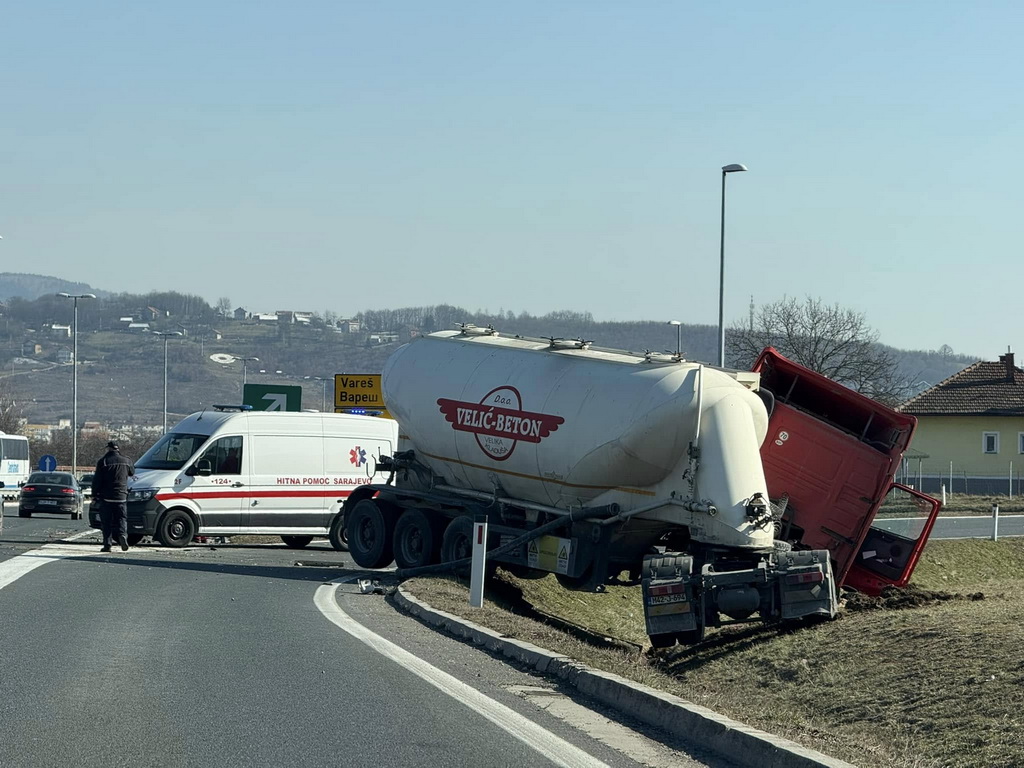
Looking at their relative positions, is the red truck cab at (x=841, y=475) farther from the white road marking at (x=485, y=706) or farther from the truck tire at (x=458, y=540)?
the white road marking at (x=485, y=706)

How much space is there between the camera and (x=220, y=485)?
78.3ft

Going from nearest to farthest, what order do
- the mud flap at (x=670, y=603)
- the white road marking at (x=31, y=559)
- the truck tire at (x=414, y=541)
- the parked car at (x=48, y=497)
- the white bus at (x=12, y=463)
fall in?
the mud flap at (x=670, y=603) < the white road marking at (x=31, y=559) < the truck tire at (x=414, y=541) < the parked car at (x=48, y=497) < the white bus at (x=12, y=463)

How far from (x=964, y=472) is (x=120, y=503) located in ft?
170

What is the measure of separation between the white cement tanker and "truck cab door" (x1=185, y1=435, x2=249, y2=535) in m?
4.49

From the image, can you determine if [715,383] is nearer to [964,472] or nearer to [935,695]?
[935,695]

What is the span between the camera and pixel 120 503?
21328 mm

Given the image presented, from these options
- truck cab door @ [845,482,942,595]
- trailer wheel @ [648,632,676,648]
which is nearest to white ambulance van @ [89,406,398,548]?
truck cab door @ [845,482,942,595]

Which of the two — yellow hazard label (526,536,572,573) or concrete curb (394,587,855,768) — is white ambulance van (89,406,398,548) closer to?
yellow hazard label (526,536,572,573)

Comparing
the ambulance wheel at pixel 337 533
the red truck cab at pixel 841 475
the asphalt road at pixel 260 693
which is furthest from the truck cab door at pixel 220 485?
the red truck cab at pixel 841 475

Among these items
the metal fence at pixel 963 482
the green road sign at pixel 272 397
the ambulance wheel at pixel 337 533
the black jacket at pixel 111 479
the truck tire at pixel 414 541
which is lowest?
the metal fence at pixel 963 482

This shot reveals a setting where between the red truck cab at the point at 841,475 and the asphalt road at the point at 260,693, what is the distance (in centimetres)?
578

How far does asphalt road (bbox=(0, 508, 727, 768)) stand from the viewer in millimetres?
7129

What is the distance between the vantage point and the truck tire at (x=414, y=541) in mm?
19303

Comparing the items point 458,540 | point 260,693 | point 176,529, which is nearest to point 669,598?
point 458,540
